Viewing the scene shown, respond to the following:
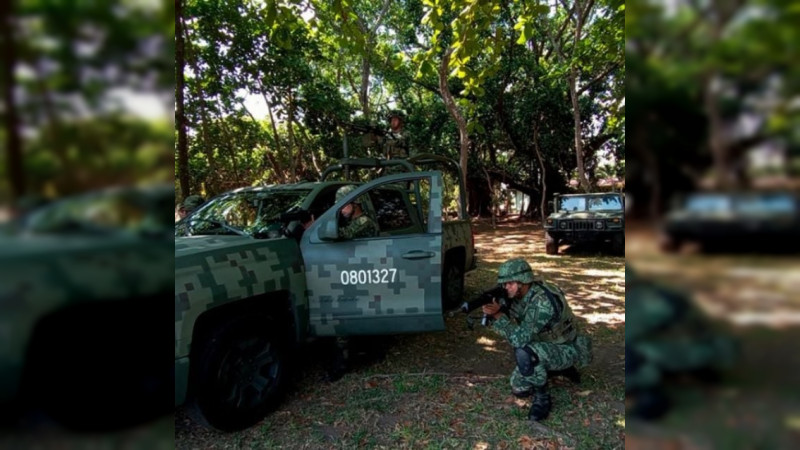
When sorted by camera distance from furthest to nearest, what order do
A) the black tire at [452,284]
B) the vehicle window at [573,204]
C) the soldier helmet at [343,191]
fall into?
the vehicle window at [573,204] < the black tire at [452,284] < the soldier helmet at [343,191]

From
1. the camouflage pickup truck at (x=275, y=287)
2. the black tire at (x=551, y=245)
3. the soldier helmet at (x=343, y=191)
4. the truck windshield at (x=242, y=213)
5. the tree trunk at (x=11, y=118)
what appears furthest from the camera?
the black tire at (x=551, y=245)

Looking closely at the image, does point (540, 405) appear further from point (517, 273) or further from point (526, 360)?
point (517, 273)

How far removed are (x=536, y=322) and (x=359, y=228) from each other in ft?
4.98

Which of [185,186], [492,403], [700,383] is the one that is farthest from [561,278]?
[700,383]

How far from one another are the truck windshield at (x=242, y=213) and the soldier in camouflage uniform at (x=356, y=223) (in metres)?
0.47

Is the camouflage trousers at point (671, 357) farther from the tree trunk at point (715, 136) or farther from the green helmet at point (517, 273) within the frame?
the green helmet at point (517, 273)

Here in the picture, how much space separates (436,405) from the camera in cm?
340

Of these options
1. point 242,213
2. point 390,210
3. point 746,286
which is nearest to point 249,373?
point 242,213

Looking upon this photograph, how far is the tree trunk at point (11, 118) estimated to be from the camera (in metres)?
0.42

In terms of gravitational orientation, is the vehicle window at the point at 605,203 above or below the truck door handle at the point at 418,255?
above

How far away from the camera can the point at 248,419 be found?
3072mm

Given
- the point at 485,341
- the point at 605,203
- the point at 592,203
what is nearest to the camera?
the point at 485,341

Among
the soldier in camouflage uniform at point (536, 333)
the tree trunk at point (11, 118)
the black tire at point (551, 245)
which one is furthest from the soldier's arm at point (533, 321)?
the black tire at point (551, 245)

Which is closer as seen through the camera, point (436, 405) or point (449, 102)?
point (436, 405)
